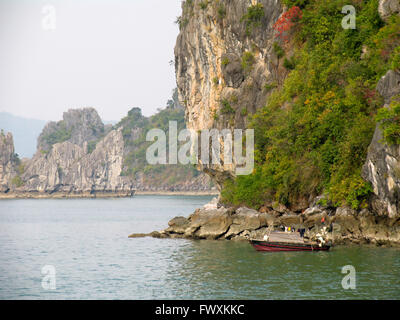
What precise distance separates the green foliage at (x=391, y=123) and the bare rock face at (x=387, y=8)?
701 centimetres

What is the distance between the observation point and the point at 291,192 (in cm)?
3741

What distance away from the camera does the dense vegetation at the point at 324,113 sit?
1261 inches

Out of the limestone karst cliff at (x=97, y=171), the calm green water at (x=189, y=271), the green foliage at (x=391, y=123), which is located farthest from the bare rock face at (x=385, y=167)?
the limestone karst cliff at (x=97, y=171)

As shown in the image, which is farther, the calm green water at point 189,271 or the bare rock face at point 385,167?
the bare rock face at point 385,167

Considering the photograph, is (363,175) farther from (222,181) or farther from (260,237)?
(222,181)

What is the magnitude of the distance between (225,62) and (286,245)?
2043 centimetres

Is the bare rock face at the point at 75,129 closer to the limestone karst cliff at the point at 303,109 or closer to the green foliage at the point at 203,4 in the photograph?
the green foliage at the point at 203,4

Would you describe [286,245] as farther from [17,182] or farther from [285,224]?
[17,182]

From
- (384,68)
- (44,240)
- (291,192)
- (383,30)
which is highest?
(383,30)
